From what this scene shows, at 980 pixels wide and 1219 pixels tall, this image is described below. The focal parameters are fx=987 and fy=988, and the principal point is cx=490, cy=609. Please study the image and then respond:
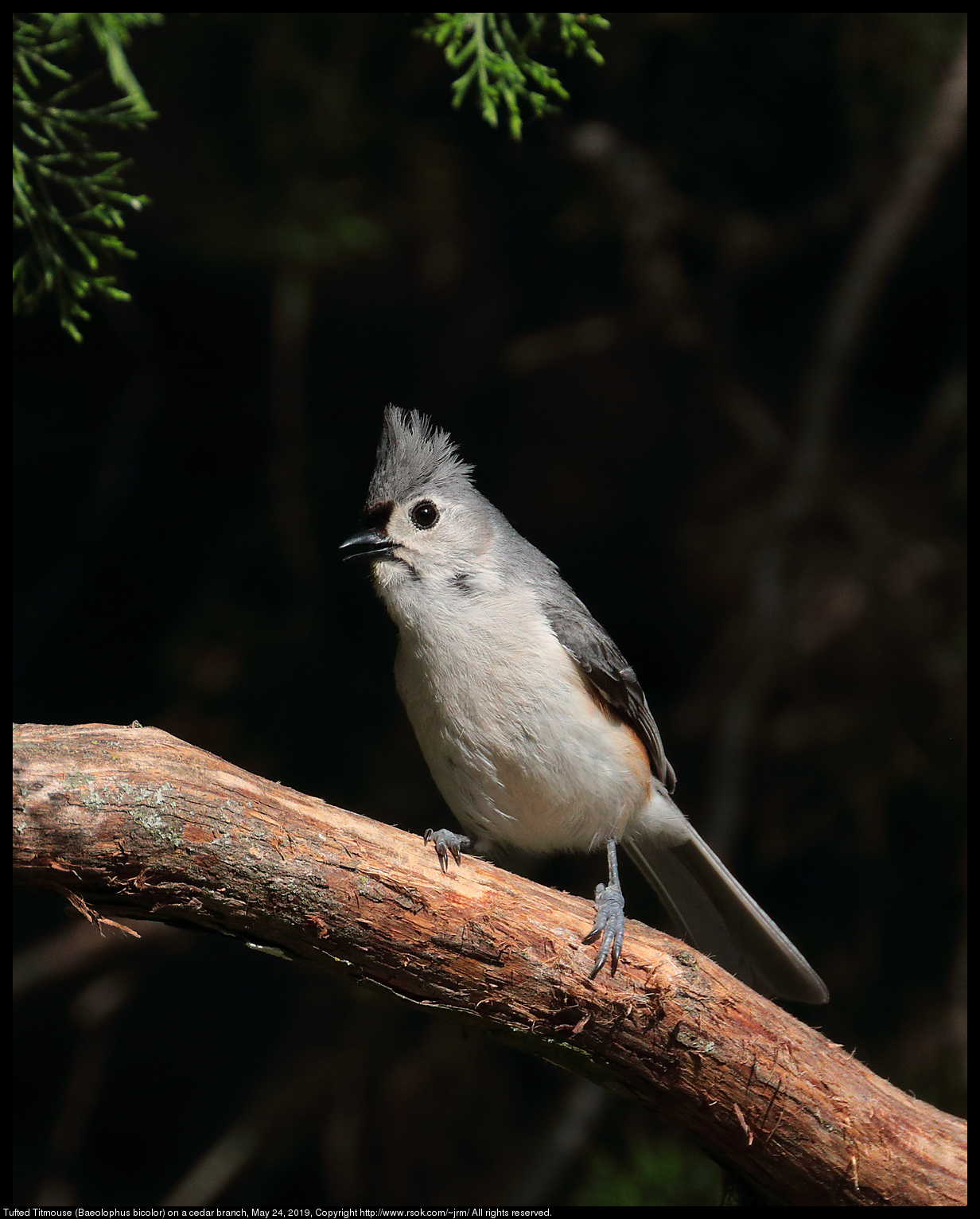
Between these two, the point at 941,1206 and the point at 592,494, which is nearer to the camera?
the point at 941,1206

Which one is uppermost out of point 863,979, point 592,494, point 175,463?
point 592,494

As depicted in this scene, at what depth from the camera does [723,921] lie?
244 cm

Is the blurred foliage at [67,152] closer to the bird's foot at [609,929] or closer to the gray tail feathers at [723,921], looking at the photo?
the bird's foot at [609,929]

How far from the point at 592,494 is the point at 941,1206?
2685mm

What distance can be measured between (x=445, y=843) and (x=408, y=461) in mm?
993

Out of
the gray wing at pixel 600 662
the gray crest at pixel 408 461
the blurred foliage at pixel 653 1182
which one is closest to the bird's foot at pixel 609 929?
the gray wing at pixel 600 662

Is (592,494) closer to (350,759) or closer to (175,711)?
(350,759)

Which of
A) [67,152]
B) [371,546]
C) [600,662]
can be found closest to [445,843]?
[600,662]

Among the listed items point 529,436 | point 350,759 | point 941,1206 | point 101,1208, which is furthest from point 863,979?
point 101,1208

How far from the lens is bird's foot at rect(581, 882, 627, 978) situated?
190cm

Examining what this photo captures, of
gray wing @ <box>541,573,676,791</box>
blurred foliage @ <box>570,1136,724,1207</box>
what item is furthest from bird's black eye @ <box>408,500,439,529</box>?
blurred foliage @ <box>570,1136,724,1207</box>

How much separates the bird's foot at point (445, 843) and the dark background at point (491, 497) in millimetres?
1193

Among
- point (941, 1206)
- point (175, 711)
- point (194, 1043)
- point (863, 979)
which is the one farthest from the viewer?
point (194, 1043)

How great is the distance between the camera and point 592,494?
13.2 ft
